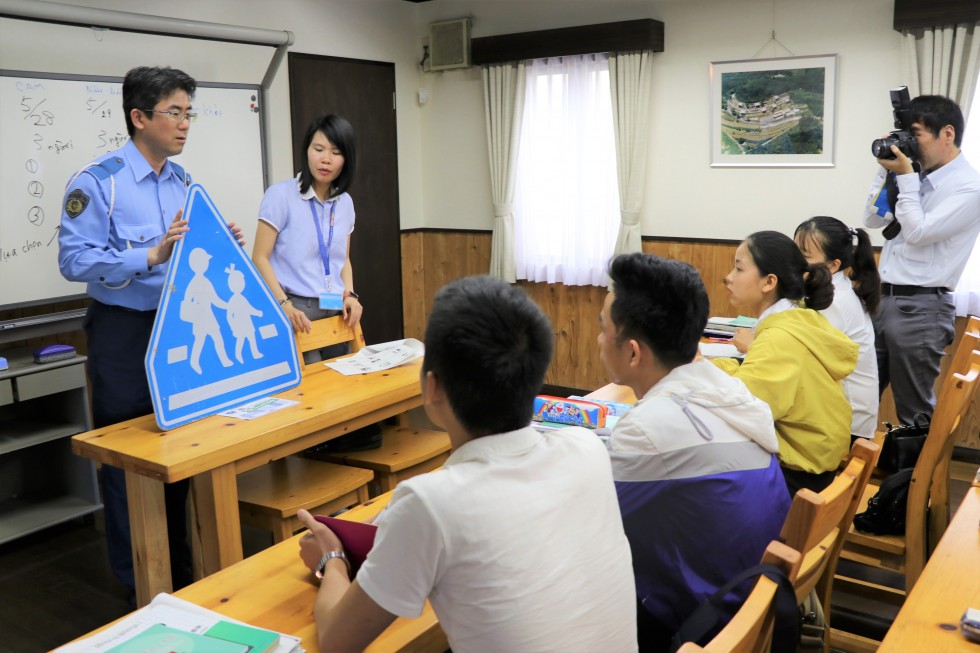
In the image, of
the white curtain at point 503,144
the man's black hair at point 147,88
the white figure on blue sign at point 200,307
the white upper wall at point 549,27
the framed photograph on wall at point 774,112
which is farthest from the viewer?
the white curtain at point 503,144

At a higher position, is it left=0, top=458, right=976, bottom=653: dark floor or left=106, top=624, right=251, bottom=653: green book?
left=106, top=624, right=251, bottom=653: green book

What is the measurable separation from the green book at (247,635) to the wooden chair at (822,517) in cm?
80

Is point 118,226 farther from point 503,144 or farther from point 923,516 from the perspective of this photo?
point 503,144

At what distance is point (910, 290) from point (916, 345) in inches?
9.5

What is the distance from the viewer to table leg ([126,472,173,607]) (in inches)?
89.7

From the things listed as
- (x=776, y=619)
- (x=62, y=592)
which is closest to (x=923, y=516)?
(x=776, y=619)

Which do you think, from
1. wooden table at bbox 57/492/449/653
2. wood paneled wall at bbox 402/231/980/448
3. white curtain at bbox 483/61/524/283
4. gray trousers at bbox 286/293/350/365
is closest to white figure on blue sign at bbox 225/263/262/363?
gray trousers at bbox 286/293/350/365

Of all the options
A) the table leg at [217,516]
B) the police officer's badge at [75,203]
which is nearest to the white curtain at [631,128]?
the police officer's badge at [75,203]

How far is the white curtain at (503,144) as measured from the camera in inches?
221

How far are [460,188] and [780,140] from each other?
7.23 ft

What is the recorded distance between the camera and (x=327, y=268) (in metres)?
3.43

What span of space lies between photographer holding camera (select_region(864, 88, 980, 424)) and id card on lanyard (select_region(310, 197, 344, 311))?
7.12ft

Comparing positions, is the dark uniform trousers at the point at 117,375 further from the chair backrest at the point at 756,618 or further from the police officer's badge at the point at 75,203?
the chair backrest at the point at 756,618

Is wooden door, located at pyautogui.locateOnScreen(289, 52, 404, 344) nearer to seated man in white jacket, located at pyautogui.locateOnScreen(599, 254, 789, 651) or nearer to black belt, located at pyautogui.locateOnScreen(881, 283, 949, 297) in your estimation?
black belt, located at pyautogui.locateOnScreen(881, 283, 949, 297)
